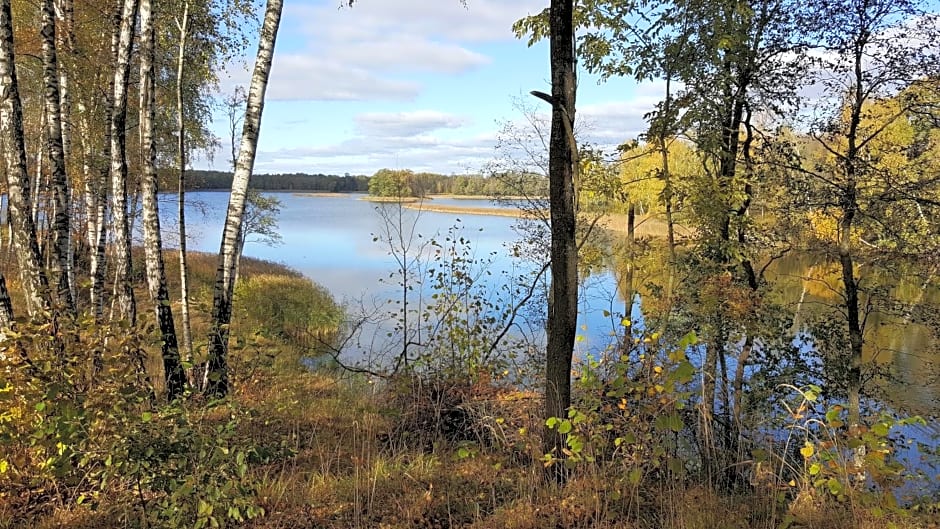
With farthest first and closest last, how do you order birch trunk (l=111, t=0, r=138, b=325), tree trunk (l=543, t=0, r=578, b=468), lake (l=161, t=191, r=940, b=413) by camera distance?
lake (l=161, t=191, r=940, b=413) < birch trunk (l=111, t=0, r=138, b=325) < tree trunk (l=543, t=0, r=578, b=468)

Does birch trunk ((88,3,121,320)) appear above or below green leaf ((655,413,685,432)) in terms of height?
above

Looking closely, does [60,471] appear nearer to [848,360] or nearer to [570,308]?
[570,308]

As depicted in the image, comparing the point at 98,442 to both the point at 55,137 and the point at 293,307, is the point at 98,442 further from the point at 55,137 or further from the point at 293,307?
the point at 293,307

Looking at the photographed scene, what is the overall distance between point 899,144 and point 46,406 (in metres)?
10.9

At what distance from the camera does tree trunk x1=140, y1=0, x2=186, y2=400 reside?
5.31 m

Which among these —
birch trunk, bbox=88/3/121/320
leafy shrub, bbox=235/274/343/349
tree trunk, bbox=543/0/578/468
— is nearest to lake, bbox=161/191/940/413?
tree trunk, bbox=543/0/578/468

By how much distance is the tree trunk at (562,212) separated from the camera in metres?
3.74

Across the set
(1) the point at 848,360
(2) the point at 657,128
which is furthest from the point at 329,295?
(1) the point at 848,360

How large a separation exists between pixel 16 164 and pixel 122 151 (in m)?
1.41

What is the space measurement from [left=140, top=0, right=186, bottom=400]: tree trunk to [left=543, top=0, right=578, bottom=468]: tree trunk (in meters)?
3.72

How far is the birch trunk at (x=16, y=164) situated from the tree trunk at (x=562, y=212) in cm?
396

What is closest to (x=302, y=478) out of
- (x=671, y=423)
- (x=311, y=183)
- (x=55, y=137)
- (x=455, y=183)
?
(x=671, y=423)

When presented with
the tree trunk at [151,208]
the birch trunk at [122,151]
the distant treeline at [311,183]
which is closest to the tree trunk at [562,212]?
the tree trunk at [151,208]

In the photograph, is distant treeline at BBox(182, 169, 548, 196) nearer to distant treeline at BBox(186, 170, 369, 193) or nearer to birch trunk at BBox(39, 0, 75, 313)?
birch trunk at BBox(39, 0, 75, 313)
